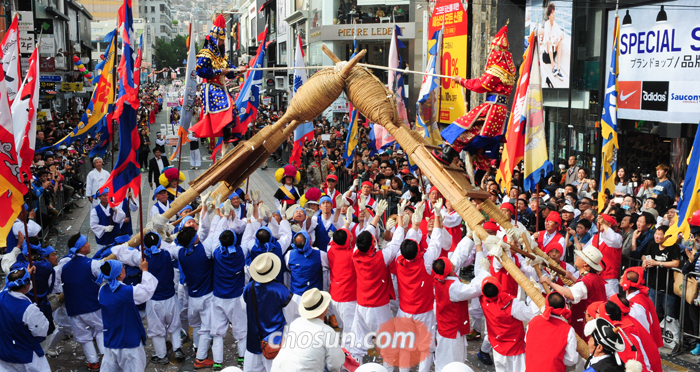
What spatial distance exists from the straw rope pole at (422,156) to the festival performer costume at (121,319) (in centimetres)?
288

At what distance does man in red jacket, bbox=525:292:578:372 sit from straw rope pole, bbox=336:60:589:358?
0.16m

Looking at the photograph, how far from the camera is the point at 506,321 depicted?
5996mm

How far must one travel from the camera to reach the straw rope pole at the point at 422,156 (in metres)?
5.52

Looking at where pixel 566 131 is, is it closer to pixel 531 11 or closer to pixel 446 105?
pixel 531 11

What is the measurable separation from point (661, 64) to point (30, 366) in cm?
1336

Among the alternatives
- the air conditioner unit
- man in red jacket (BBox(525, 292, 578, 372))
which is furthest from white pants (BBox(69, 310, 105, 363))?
the air conditioner unit

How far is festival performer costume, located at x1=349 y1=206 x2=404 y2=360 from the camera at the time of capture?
276 inches

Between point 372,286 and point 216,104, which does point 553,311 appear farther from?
point 216,104

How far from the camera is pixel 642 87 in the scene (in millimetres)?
14430

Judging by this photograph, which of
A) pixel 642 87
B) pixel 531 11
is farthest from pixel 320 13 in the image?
pixel 642 87

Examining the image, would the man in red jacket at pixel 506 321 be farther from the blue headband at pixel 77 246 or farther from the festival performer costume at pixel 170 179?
the festival performer costume at pixel 170 179

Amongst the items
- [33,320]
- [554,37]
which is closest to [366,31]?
[554,37]

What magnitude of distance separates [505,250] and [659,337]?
82.6 inches

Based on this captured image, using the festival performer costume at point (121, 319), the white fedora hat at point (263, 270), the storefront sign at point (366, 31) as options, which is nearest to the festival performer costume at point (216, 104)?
the festival performer costume at point (121, 319)
